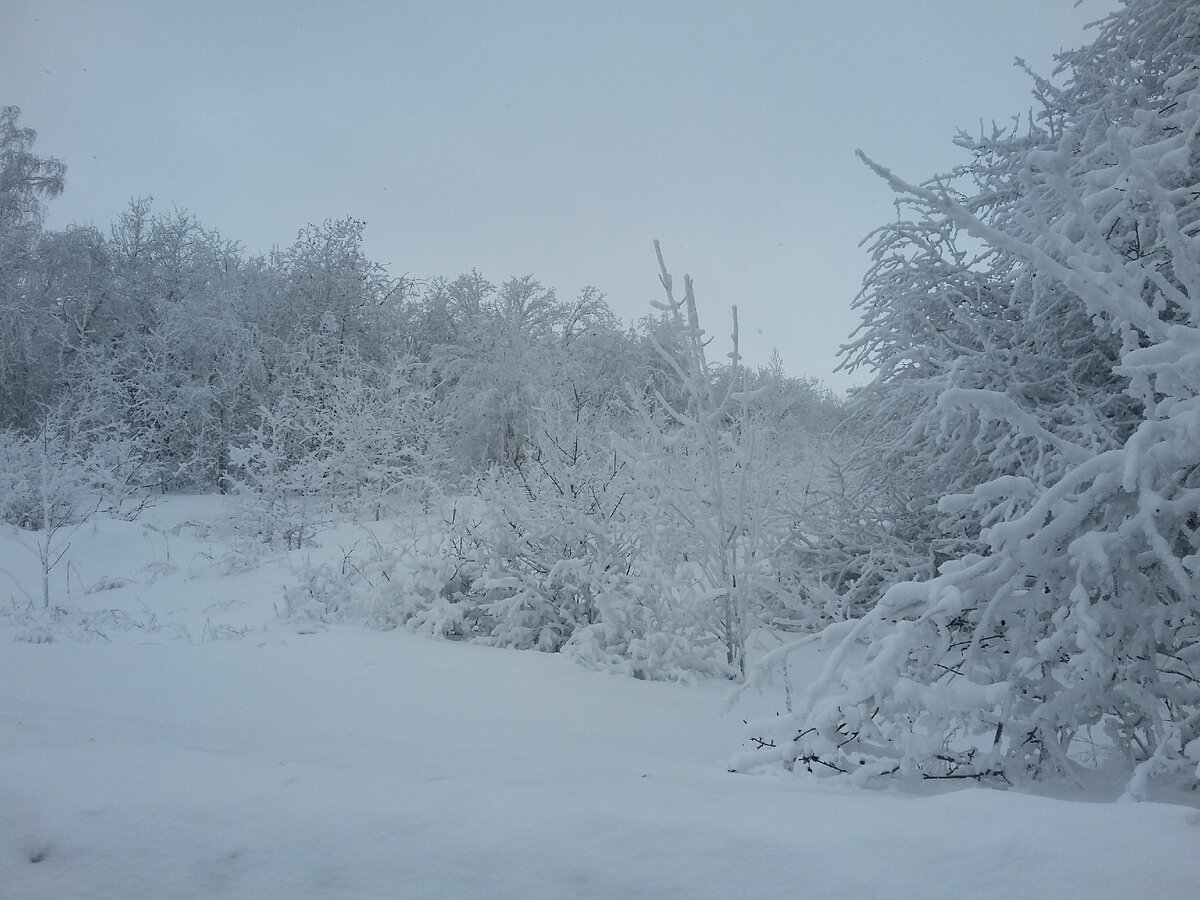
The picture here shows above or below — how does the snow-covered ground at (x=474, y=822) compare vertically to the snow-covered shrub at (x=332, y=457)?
below

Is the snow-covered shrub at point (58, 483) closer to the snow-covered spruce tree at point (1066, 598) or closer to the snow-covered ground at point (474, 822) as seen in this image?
the snow-covered ground at point (474, 822)

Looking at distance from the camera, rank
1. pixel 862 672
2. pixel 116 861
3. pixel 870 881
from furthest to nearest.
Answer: pixel 862 672
pixel 116 861
pixel 870 881

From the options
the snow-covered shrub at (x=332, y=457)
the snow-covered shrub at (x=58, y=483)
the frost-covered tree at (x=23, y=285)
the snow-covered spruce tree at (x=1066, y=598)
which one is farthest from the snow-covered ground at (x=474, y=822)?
the frost-covered tree at (x=23, y=285)

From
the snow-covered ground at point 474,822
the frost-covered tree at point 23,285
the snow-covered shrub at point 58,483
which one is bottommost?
the snow-covered ground at point 474,822

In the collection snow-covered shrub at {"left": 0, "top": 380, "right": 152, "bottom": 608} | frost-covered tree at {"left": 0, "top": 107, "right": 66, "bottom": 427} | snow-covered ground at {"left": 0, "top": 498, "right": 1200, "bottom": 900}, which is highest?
frost-covered tree at {"left": 0, "top": 107, "right": 66, "bottom": 427}

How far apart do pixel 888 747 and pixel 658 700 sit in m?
2.18

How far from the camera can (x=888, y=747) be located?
2609 millimetres

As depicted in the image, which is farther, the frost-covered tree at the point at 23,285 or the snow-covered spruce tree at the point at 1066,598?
the frost-covered tree at the point at 23,285

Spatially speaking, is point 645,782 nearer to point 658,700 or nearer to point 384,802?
point 384,802

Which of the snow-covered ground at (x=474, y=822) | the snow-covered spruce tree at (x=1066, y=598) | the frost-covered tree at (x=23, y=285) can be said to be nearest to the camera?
the snow-covered ground at (x=474, y=822)

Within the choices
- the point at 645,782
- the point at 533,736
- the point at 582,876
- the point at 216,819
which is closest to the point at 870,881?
the point at 582,876

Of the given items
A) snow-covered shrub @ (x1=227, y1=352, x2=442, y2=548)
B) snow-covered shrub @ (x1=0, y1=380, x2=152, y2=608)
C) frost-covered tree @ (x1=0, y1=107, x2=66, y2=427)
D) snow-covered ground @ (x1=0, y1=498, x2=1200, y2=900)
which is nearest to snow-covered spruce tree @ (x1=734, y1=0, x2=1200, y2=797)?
snow-covered ground @ (x1=0, y1=498, x2=1200, y2=900)

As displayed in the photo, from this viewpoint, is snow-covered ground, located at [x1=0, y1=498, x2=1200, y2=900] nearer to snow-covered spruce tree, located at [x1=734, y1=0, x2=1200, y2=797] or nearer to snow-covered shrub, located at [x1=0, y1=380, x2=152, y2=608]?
snow-covered spruce tree, located at [x1=734, y1=0, x2=1200, y2=797]

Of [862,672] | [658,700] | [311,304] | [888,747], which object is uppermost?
[311,304]
